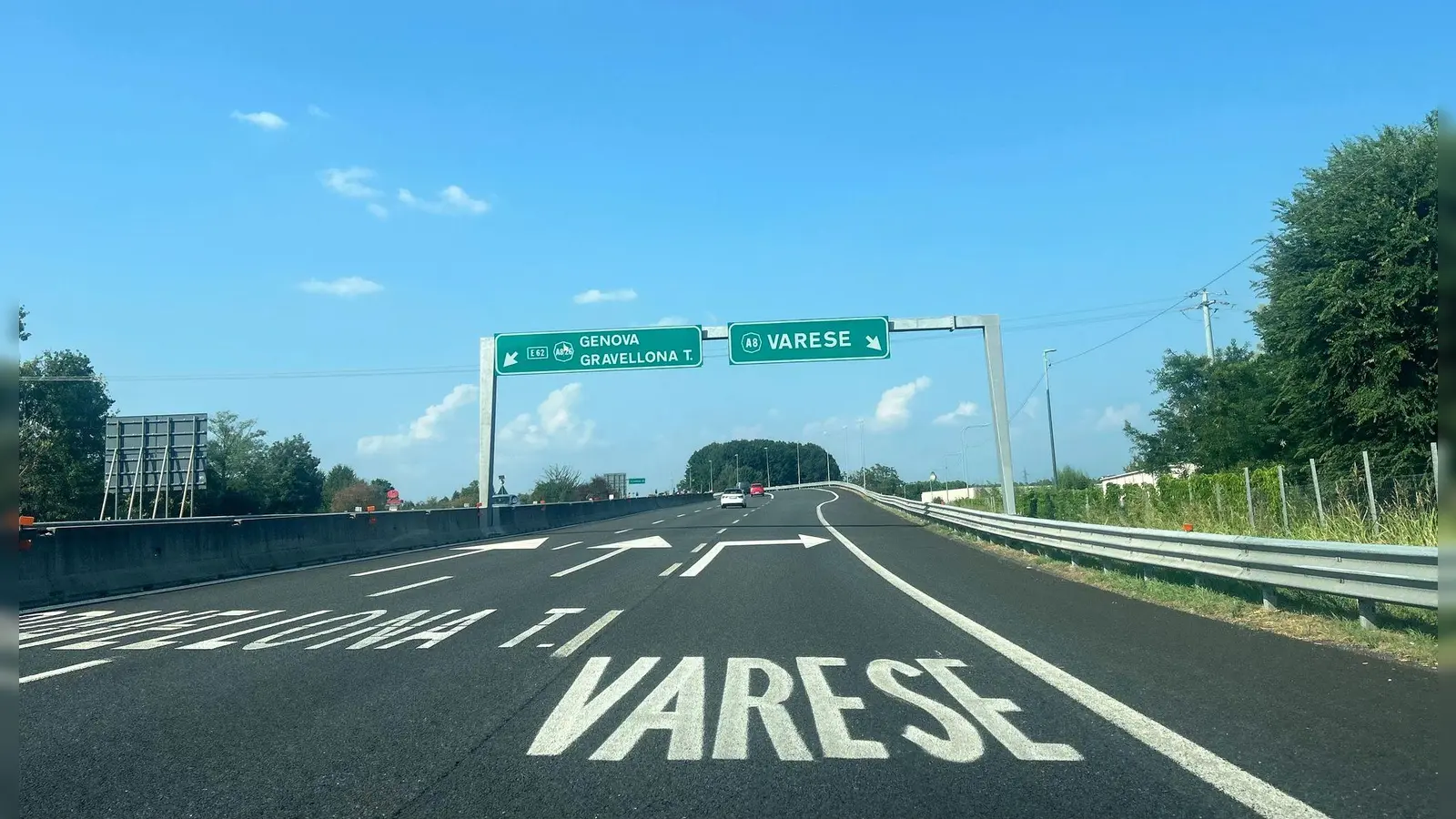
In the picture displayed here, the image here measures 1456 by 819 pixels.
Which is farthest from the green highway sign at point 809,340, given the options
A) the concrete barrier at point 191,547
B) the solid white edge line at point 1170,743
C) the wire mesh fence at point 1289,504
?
the solid white edge line at point 1170,743

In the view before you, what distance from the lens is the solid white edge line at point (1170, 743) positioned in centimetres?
493

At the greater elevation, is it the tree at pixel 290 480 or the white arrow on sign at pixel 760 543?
the tree at pixel 290 480

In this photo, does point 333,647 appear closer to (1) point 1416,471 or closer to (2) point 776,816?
(2) point 776,816

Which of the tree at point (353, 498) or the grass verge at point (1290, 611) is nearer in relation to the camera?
the grass verge at point (1290, 611)

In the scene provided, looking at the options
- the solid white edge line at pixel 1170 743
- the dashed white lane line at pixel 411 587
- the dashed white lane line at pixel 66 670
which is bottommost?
the solid white edge line at pixel 1170 743

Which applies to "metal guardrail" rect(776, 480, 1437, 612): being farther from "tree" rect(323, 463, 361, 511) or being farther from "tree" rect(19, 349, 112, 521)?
"tree" rect(323, 463, 361, 511)

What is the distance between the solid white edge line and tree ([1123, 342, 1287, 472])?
A: 18.6m

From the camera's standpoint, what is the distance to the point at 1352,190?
21109mm

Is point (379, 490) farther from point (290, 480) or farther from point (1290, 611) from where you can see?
point (1290, 611)

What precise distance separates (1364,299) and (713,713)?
62.3 ft

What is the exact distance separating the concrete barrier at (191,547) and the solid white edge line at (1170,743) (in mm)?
8671

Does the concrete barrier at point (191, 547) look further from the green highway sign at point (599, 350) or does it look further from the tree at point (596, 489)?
the tree at point (596, 489)

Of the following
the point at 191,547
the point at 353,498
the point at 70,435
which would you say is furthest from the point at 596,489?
the point at 191,547

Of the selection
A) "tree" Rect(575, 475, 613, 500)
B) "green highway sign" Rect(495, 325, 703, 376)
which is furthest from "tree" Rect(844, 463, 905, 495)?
"green highway sign" Rect(495, 325, 703, 376)
